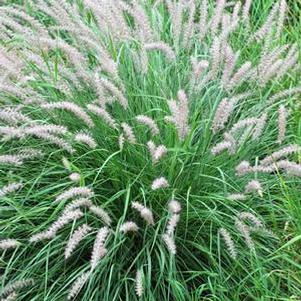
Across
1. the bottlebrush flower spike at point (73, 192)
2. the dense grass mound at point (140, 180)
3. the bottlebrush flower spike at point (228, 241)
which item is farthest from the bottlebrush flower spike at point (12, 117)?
the bottlebrush flower spike at point (228, 241)

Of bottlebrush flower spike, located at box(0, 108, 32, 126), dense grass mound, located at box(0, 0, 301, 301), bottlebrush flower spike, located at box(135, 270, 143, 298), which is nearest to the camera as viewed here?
bottlebrush flower spike, located at box(135, 270, 143, 298)

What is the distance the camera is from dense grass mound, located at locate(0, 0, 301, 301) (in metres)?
3.16

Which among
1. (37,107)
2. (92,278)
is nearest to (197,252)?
(92,278)

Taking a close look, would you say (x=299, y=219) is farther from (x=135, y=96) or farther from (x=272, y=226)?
(x=135, y=96)

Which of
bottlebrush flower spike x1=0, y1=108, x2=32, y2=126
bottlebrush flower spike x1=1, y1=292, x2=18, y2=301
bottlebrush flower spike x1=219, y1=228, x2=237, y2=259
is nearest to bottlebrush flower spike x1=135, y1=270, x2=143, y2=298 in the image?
bottlebrush flower spike x1=219, y1=228, x2=237, y2=259

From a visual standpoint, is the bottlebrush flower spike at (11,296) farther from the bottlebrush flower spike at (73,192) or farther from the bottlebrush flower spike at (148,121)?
the bottlebrush flower spike at (148,121)

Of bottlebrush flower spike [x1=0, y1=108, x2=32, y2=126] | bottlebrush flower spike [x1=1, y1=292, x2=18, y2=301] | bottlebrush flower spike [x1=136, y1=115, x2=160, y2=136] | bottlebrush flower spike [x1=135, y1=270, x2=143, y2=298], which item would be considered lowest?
bottlebrush flower spike [x1=1, y1=292, x2=18, y2=301]

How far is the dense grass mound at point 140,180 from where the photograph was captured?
3.16 metres

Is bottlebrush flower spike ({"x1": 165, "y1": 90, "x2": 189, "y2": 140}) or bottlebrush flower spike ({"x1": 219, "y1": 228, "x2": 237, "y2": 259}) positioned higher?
bottlebrush flower spike ({"x1": 165, "y1": 90, "x2": 189, "y2": 140})

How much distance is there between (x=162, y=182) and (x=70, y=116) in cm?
96

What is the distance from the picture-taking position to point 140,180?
11.2 ft

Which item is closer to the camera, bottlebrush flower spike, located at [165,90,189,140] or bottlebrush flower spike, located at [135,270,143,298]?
bottlebrush flower spike, located at [135,270,143,298]

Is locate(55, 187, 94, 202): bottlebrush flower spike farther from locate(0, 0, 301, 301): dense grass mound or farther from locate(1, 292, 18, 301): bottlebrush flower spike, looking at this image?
locate(1, 292, 18, 301): bottlebrush flower spike

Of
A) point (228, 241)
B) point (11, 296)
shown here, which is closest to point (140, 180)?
point (228, 241)
